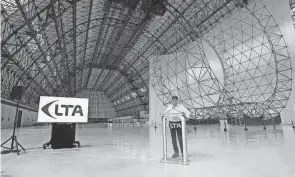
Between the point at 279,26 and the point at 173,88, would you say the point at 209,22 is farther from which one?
the point at 173,88

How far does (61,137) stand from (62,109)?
1.02 meters

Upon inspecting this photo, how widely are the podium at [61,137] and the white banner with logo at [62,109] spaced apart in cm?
40

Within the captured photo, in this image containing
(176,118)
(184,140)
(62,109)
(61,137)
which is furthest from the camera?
(61,137)

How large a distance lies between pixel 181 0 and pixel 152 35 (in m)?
8.82

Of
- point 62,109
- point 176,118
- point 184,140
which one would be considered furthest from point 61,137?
point 184,140

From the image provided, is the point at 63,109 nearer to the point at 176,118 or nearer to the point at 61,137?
the point at 61,137

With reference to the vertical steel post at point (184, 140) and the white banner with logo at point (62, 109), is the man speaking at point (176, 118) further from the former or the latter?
the white banner with logo at point (62, 109)

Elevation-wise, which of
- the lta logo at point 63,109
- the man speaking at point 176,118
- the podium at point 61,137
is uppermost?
the lta logo at point 63,109

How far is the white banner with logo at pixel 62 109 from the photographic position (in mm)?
5590

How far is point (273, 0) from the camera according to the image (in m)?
17.6

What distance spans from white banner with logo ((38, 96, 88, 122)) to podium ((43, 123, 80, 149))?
40 centimetres

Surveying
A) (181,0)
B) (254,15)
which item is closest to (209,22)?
(181,0)

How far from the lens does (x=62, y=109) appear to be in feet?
19.2

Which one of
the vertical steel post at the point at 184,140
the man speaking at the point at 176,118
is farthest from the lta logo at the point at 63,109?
the vertical steel post at the point at 184,140
